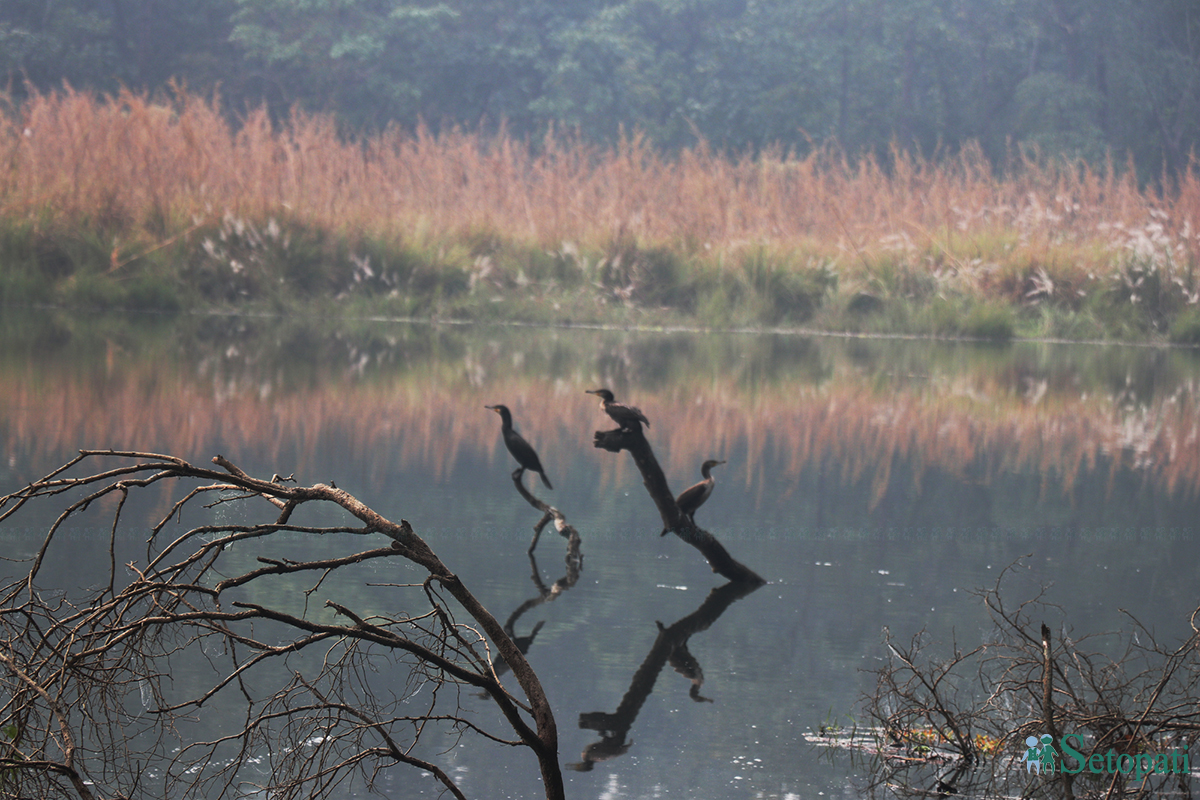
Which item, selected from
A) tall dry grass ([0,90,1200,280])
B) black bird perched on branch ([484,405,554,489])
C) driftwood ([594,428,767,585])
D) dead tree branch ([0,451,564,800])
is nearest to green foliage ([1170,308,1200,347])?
tall dry grass ([0,90,1200,280])

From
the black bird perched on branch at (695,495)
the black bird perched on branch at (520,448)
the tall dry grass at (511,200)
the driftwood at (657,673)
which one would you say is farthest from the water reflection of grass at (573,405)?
the tall dry grass at (511,200)

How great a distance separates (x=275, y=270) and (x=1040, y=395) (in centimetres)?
829

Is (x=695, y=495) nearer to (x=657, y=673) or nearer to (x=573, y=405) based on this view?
(x=657, y=673)

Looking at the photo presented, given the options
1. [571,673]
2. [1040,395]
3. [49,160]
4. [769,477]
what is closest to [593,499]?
[769,477]

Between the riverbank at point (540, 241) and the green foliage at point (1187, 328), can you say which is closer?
the riverbank at point (540, 241)

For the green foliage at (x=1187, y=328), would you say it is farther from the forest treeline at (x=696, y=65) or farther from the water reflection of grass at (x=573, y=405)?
the forest treeline at (x=696, y=65)

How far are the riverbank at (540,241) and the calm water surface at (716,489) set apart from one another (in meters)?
2.41

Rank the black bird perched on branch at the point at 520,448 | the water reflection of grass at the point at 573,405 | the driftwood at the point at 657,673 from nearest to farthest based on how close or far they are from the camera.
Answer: the driftwood at the point at 657,673 < the black bird perched on branch at the point at 520,448 < the water reflection of grass at the point at 573,405

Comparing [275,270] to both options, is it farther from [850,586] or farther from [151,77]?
[151,77]

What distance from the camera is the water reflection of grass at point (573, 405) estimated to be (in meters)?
6.73

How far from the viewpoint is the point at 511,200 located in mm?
17094

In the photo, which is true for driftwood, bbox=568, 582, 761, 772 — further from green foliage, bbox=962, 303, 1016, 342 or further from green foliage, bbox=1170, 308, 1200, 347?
green foliage, bbox=1170, 308, 1200, 347

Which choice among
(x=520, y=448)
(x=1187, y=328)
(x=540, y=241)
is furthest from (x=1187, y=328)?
(x=520, y=448)

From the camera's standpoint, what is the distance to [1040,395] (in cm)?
1045
